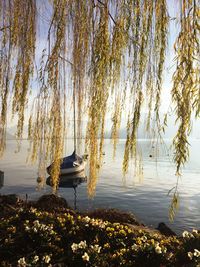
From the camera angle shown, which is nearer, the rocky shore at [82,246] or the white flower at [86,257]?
the white flower at [86,257]

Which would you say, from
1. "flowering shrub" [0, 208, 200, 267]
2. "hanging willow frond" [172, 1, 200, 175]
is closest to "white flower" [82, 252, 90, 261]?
"flowering shrub" [0, 208, 200, 267]

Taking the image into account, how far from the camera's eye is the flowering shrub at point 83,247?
5750mm

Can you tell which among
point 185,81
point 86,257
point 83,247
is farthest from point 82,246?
point 185,81

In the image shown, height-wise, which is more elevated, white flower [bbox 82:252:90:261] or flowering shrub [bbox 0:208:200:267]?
Answer: white flower [bbox 82:252:90:261]

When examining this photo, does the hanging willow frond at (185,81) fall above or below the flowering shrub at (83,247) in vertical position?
above

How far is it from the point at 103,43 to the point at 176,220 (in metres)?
26.2

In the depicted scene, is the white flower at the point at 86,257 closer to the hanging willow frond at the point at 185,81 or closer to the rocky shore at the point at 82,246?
the rocky shore at the point at 82,246

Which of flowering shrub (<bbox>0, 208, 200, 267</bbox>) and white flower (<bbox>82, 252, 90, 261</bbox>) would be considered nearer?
white flower (<bbox>82, 252, 90, 261</bbox>)

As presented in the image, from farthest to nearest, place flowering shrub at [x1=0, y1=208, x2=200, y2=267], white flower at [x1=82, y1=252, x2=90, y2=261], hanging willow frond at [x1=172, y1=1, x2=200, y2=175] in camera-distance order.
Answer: flowering shrub at [x1=0, y1=208, x2=200, y2=267] < white flower at [x1=82, y1=252, x2=90, y2=261] < hanging willow frond at [x1=172, y1=1, x2=200, y2=175]

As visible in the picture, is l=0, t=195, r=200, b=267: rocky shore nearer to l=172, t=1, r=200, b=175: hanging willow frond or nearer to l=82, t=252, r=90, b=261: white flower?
l=82, t=252, r=90, b=261: white flower

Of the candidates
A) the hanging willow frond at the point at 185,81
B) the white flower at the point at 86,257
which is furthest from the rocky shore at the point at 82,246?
the hanging willow frond at the point at 185,81

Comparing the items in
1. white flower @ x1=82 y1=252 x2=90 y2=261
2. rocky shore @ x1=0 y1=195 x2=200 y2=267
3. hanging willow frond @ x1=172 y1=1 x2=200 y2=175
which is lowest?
rocky shore @ x1=0 y1=195 x2=200 y2=267

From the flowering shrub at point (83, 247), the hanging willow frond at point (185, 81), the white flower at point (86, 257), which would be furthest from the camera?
the flowering shrub at point (83, 247)

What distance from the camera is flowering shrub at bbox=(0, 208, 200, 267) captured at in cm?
575
